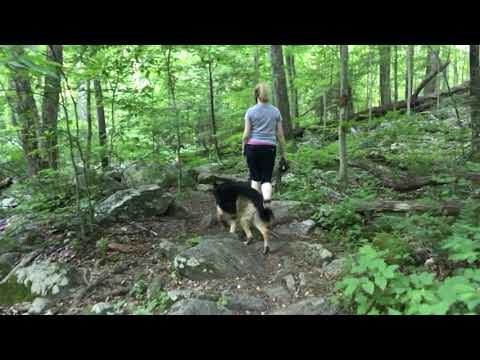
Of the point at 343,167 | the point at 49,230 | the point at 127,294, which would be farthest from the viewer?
the point at 343,167

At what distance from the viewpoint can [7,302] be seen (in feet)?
13.8

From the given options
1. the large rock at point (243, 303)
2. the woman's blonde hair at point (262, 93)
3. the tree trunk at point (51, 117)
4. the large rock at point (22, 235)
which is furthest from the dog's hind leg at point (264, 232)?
the large rock at point (22, 235)

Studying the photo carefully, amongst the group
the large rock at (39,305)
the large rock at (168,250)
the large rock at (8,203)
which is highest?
the large rock at (8,203)

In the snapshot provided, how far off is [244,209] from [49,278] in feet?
9.96

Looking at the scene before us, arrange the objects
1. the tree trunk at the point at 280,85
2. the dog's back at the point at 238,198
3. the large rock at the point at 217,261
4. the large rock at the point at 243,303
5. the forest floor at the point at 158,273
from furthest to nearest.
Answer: the tree trunk at the point at 280,85
the dog's back at the point at 238,198
the large rock at the point at 217,261
the forest floor at the point at 158,273
the large rock at the point at 243,303

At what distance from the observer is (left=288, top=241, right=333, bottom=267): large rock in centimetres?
440

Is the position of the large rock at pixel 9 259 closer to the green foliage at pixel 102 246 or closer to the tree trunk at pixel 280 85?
the green foliage at pixel 102 246

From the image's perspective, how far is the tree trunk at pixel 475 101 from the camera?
5.25m

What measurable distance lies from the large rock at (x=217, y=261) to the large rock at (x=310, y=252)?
0.56m

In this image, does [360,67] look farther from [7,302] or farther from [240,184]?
[7,302]

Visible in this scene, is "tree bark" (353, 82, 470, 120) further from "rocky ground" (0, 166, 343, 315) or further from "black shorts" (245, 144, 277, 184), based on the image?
"rocky ground" (0, 166, 343, 315)
